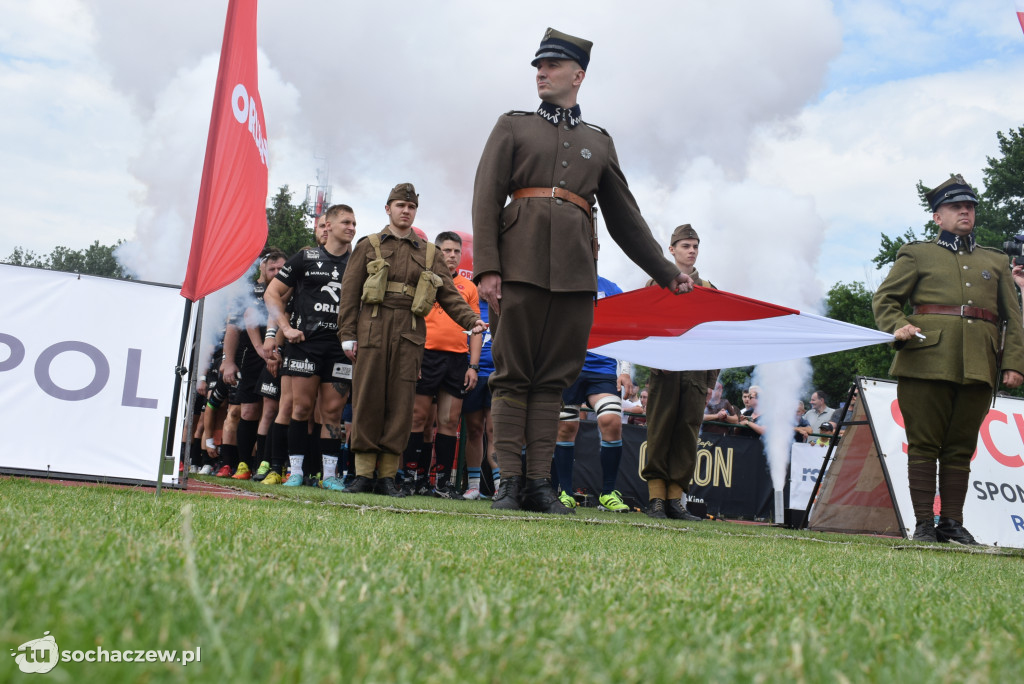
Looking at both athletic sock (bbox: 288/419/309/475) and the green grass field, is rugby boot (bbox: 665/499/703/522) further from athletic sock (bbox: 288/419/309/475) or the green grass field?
the green grass field

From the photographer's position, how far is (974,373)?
541 centimetres

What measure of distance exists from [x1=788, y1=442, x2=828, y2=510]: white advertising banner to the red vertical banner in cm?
625

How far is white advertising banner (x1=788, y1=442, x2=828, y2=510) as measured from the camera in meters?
9.10

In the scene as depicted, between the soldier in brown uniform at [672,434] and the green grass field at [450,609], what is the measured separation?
4.19 m

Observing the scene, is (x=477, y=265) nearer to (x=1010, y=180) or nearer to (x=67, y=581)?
(x=67, y=581)

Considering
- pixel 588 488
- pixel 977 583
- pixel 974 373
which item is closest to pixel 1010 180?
pixel 588 488

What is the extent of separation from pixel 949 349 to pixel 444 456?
4.15 metres

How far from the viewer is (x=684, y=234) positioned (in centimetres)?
Answer: 729

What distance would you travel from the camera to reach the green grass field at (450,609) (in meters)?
0.92

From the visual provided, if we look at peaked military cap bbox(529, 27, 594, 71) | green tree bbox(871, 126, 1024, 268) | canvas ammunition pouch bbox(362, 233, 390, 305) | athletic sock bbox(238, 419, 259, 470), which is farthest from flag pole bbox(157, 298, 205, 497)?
green tree bbox(871, 126, 1024, 268)

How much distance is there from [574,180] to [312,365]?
3270mm

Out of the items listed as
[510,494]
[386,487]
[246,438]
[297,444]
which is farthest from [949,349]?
[246,438]

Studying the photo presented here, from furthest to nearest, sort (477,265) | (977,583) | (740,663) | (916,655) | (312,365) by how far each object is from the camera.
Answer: (312,365) → (477,265) → (977,583) → (916,655) → (740,663)

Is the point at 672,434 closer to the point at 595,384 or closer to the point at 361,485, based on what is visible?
the point at 595,384
